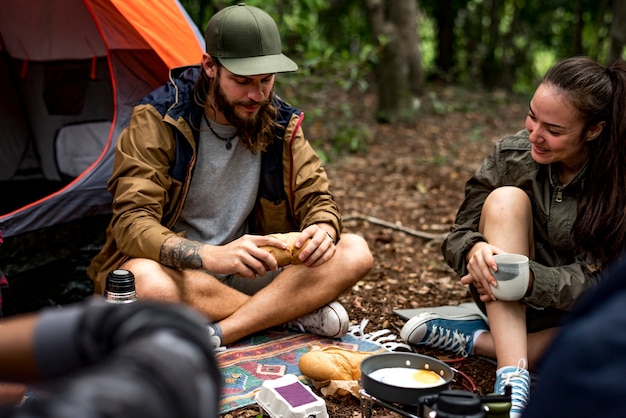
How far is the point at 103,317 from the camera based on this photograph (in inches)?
43.6

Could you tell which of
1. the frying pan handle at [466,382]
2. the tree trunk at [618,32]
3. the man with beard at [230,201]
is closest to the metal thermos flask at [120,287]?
the man with beard at [230,201]

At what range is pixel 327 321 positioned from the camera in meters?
2.91

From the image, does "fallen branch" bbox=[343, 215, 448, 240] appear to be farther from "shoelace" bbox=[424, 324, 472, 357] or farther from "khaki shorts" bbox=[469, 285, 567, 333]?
"khaki shorts" bbox=[469, 285, 567, 333]

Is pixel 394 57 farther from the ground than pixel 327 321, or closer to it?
farther from the ground

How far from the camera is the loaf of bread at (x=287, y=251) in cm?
270

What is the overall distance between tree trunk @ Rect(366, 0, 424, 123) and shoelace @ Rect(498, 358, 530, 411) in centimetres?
502

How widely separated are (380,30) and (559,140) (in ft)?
16.0

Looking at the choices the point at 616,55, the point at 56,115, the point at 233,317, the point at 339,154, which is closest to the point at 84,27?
the point at 56,115

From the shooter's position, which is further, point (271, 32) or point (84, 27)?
point (84, 27)

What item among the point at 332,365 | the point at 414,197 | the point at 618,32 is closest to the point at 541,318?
the point at 332,365

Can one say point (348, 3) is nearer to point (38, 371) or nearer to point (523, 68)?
point (523, 68)

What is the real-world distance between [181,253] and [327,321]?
2.03ft

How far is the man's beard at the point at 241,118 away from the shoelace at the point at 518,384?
125 cm

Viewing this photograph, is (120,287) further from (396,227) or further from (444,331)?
(396,227)
